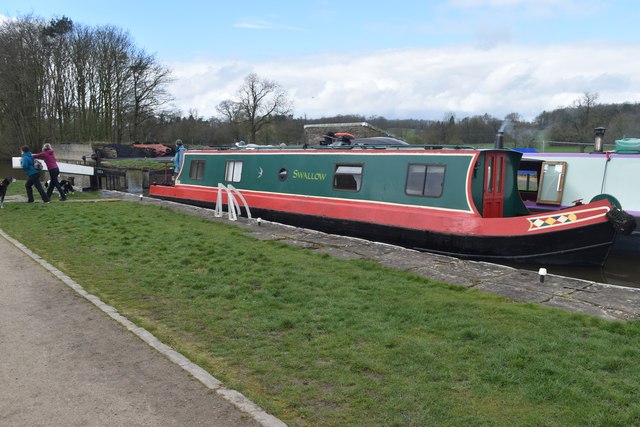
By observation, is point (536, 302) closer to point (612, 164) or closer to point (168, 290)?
point (168, 290)

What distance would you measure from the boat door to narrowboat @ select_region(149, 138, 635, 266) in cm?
2

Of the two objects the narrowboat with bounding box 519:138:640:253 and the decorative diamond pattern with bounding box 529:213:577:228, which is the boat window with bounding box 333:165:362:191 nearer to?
the decorative diamond pattern with bounding box 529:213:577:228

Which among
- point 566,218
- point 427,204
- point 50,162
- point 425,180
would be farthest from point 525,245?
point 50,162

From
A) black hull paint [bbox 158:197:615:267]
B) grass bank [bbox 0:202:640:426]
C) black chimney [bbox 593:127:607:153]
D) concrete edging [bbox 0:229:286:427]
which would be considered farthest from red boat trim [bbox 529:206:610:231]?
concrete edging [bbox 0:229:286:427]

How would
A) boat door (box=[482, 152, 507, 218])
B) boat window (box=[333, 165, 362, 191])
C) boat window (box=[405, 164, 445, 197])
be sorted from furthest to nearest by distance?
1. boat window (box=[333, 165, 362, 191])
2. boat window (box=[405, 164, 445, 197])
3. boat door (box=[482, 152, 507, 218])

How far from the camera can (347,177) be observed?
11.3 meters

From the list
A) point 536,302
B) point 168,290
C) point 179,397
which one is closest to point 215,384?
point 179,397

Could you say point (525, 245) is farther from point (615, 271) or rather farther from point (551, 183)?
point (551, 183)

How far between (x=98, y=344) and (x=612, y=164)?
10649 millimetres

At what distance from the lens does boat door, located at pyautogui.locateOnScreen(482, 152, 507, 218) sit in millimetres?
9555

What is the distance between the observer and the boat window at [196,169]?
15.4 metres

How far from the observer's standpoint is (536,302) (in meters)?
5.72

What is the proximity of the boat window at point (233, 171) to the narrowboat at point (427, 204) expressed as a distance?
0.45 m

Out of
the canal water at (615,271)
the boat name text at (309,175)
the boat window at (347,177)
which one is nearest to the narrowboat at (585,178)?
the canal water at (615,271)
